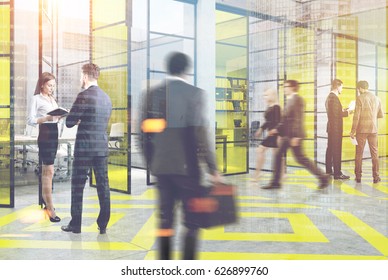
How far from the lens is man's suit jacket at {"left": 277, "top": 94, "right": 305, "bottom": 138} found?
2.79ft

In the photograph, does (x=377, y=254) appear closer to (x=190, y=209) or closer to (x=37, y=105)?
(x=190, y=209)

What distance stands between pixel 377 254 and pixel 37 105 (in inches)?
72.0

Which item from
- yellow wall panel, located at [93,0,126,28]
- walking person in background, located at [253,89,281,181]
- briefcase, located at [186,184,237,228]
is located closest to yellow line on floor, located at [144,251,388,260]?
briefcase, located at [186,184,237,228]

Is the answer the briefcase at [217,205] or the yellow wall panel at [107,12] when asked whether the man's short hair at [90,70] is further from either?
the yellow wall panel at [107,12]

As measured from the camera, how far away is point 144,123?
1.02 meters

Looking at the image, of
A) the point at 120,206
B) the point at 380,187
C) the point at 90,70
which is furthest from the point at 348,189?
the point at 90,70

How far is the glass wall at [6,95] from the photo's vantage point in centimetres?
288

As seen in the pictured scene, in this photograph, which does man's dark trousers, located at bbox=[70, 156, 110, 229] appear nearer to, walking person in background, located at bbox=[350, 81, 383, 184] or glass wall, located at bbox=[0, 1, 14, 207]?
glass wall, located at bbox=[0, 1, 14, 207]

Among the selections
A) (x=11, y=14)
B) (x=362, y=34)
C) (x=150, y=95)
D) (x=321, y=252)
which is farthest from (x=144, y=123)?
(x=362, y=34)

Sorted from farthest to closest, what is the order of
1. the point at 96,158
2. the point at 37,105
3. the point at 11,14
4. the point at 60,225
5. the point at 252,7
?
the point at 11,14 < the point at 60,225 < the point at 37,105 < the point at 96,158 < the point at 252,7

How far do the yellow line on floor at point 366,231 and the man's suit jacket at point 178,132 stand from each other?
1.19 metres

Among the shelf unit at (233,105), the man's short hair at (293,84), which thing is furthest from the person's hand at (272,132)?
the shelf unit at (233,105)

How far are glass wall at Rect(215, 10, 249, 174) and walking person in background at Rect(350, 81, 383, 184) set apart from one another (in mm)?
1191

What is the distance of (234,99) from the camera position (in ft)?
15.4
